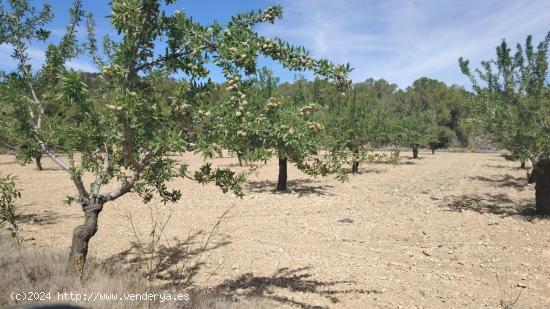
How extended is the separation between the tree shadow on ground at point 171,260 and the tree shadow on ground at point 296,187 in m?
8.39

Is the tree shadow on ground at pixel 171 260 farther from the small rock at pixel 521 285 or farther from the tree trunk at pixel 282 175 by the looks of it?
the tree trunk at pixel 282 175

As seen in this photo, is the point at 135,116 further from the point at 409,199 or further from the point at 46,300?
the point at 409,199

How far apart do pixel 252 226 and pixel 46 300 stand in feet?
25.6

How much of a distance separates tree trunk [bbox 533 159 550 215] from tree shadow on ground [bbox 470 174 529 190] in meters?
7.24

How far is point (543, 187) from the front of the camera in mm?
13398

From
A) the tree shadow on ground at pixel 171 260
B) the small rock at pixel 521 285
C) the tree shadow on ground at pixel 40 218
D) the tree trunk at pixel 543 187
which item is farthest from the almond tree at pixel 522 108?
the tree shadow on ground at pixel 40 218

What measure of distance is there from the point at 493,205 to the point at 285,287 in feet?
38.0

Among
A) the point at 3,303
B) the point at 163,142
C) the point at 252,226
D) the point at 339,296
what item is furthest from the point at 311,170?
the point at 252,226

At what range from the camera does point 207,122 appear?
4.48 meters

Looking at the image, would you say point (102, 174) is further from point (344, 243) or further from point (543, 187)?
point (543, 187)

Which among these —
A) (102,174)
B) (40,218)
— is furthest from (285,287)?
(40,218)

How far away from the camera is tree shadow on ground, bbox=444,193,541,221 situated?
14.1 meters

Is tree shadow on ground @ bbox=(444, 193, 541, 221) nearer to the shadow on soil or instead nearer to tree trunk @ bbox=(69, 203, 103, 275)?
the shadow on soil

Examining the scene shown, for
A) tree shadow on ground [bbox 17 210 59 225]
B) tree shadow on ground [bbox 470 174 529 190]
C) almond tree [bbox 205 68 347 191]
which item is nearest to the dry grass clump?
almond tree [bbox 205 68 347 191]
